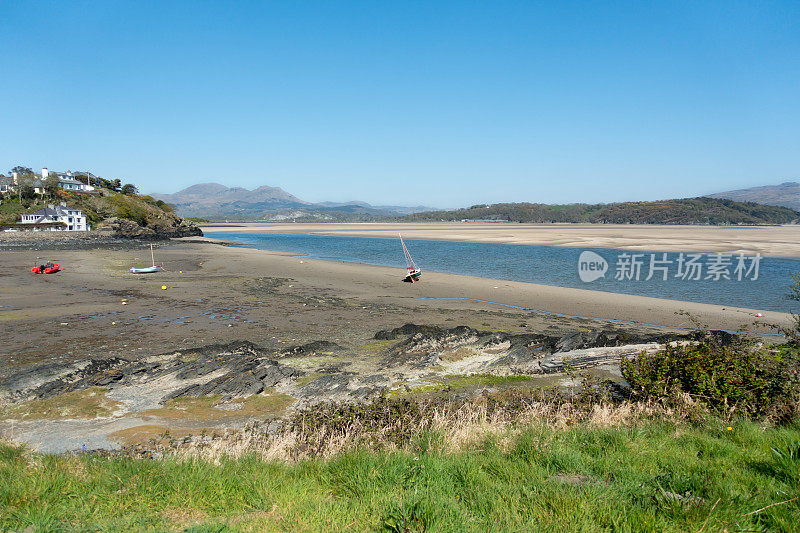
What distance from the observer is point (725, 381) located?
6.91 meters

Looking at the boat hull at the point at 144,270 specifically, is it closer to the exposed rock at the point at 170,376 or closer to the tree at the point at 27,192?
the exposed rock at the point at 170,376

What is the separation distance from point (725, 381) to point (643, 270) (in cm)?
3410

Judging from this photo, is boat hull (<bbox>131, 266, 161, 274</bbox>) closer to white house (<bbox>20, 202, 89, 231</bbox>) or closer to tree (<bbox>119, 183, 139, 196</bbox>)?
white house (<bbox>20, 202, 89, 231</bbox>)

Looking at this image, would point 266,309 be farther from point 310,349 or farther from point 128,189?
point 128,189

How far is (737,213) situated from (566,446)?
16603 cm

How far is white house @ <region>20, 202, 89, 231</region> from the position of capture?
72.1 m

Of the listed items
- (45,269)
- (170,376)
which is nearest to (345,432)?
(170,376)

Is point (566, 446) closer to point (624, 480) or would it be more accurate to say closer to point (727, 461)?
point (624, 480)

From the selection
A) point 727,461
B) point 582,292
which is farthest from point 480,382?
point 582,292

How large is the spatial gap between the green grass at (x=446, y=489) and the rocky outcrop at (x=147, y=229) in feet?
260

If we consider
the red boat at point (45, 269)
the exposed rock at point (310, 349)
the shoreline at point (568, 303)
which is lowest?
the shoreline at point (568, 303)

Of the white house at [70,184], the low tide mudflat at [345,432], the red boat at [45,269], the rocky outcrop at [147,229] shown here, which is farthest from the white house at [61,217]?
the low tide mudflat at [345,432]

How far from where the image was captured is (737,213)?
135625 mm

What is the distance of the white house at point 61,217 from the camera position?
7206 centimetres
